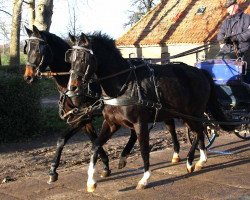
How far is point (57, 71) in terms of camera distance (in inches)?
278

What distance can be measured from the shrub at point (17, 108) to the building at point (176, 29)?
42.4 feet

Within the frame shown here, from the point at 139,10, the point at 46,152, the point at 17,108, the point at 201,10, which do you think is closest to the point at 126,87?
the point at 46,152

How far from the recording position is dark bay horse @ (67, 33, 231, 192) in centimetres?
588

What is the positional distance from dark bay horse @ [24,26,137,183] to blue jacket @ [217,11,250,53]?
98.8 inches

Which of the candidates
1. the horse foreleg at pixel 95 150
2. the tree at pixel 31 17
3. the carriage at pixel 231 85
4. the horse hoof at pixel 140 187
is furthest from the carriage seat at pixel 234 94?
the tree at pixel 31 17

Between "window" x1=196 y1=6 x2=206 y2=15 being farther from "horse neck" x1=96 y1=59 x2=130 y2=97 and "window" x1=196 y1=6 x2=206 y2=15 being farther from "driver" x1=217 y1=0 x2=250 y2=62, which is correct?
"horse neck" x1=96 y1=59 x2=130 y2=97

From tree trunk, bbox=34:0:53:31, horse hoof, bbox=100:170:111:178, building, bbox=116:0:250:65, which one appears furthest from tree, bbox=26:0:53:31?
Result: horse hoof, bbox=100:170:111:178

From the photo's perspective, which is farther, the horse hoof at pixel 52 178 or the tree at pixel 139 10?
the tree at pixel 139 10

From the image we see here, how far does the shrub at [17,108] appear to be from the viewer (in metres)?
11.1

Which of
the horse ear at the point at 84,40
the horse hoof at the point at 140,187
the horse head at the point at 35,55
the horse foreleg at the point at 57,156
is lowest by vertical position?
the horse hoof at the point at 140,187

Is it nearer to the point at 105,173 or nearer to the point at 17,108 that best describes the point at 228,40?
the point at 105,173

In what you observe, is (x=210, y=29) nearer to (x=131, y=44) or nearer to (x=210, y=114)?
(x=131, y=44)

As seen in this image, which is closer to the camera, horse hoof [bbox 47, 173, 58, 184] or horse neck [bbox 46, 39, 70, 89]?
horse hoof [bbox 47, 173, 58, 184]

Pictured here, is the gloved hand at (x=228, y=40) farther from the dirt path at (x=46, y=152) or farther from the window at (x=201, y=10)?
the window at (x=201, y=10)
